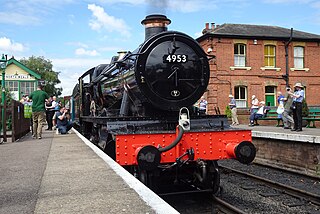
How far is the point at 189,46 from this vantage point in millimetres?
6254

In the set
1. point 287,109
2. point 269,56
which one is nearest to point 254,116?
point 287,109

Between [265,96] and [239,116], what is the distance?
3.28 m

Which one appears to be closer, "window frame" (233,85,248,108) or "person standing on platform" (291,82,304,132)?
"person standing on platform" (291,82,304,132)

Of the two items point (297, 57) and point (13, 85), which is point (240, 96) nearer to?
point (297, 57)

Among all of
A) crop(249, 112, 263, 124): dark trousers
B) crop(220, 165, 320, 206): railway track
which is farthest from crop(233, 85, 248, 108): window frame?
crop(220, 165, 320, 206): railway track

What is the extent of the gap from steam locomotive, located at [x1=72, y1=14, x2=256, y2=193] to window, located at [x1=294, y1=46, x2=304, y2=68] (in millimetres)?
20632

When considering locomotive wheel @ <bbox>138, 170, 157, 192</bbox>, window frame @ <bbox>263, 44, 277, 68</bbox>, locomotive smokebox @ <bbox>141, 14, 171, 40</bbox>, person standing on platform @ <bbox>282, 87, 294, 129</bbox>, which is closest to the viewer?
locomotive wheel @ <bbox>138, 170, 157, 192</bbox>

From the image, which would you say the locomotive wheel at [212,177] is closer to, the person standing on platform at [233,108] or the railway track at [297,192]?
the railway track at [297,192]

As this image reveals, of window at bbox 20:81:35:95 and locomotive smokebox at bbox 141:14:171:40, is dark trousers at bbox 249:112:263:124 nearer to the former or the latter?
locomotive smokebox at bbox 141:14:171:40

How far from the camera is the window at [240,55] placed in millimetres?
23875

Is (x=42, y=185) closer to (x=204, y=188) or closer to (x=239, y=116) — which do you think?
(x=204, y=188)

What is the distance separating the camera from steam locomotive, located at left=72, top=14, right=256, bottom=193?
5.38 meters

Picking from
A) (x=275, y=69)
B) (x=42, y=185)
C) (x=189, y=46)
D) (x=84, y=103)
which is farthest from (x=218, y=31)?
(x=42, y=185)

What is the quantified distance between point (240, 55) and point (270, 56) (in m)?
2.26
